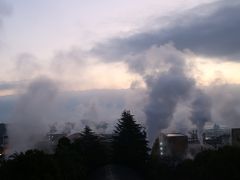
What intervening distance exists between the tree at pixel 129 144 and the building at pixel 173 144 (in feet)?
74.9

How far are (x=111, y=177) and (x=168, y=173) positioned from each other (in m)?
10.6

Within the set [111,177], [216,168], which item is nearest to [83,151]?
[111,177]

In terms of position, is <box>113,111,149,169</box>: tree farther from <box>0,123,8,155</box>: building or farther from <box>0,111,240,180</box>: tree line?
<box>0,123,8,155</box>: building

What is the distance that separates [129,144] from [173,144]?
108 feet

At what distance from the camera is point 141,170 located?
2231 inches

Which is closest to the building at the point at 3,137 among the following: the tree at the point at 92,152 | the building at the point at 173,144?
the building at the point at 173,144

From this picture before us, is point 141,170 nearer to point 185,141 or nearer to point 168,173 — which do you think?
point 168,173

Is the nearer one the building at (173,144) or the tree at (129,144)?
the tree at (129,144)

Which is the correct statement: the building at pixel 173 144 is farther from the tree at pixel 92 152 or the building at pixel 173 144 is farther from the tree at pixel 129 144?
the tree at pixel 92 152

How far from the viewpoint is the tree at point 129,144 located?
191 ft

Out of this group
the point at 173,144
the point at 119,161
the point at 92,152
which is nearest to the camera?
the point at 119,161

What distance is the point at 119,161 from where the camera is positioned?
193 feet

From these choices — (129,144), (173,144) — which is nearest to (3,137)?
(173,144)

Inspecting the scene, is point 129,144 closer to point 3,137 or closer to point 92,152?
point 92,152
